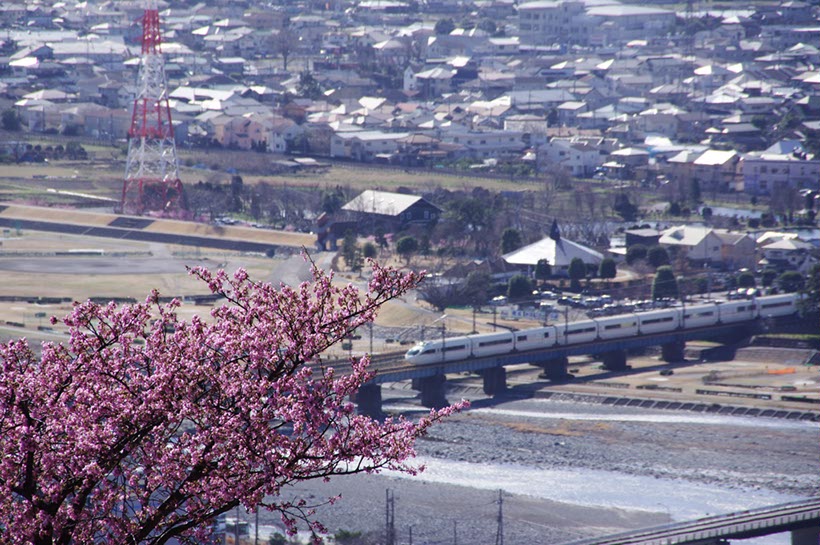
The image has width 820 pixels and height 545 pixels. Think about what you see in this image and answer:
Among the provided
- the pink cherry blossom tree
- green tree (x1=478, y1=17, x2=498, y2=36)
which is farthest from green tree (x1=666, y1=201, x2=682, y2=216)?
the pink cherry blossom tree

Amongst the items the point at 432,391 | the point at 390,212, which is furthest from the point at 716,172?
the point at 432,391

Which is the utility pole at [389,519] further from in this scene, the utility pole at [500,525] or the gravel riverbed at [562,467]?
the utility pole at [500,525]

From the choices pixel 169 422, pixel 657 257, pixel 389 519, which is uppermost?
pixel 169 422

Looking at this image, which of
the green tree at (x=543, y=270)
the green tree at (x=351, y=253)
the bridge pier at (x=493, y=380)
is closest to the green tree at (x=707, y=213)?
the green tree at (x=543, y=270)

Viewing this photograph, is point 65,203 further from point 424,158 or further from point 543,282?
point 543,282

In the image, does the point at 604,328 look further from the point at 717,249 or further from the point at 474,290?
the point at 717,249

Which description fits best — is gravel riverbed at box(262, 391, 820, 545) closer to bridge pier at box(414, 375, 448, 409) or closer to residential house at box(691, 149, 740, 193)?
bridge pier at box(414, 375, 448, 409)
